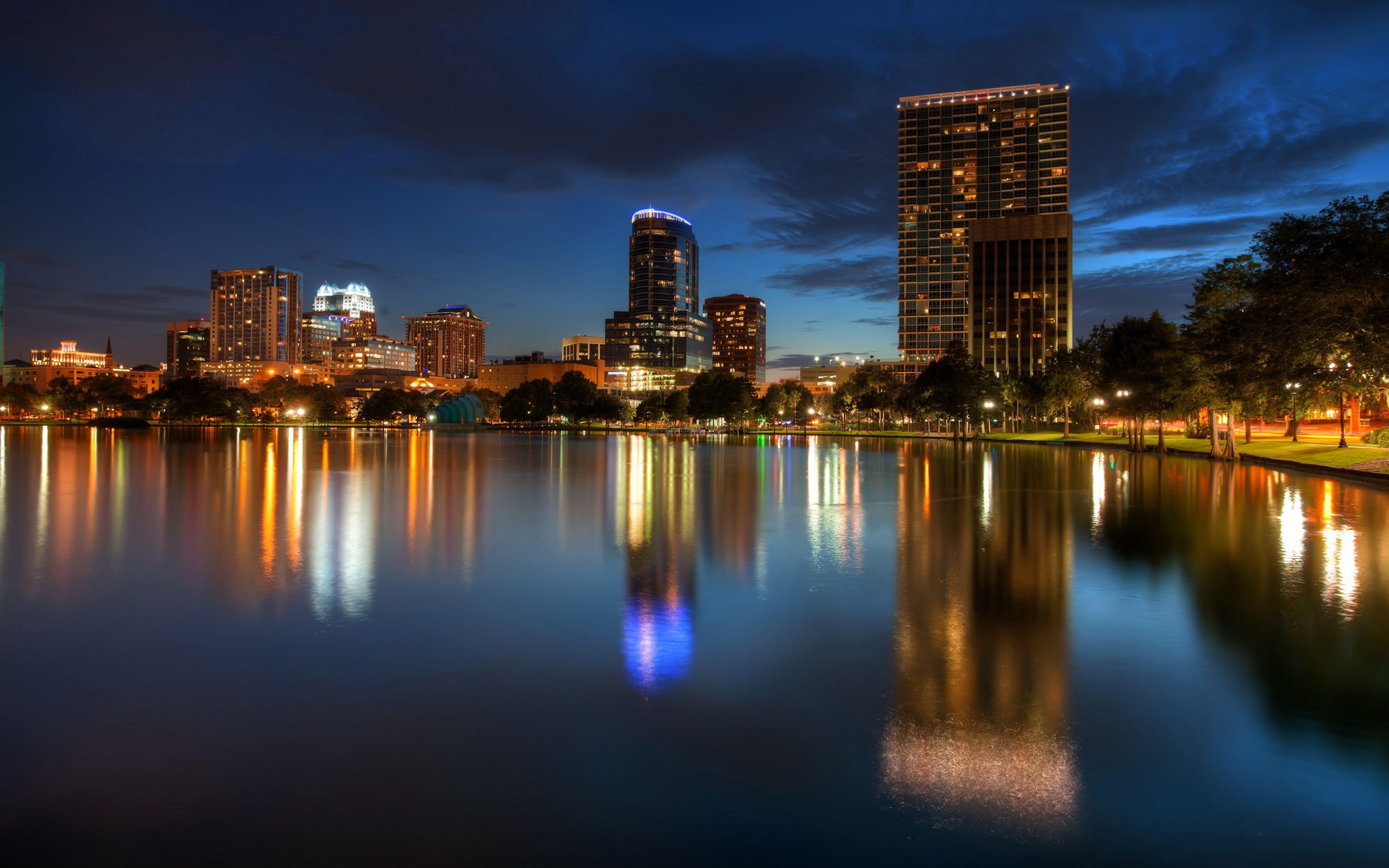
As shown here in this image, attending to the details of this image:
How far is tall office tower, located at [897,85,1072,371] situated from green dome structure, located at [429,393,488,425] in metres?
91.8

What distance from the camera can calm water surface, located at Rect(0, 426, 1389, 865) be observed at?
5176 millimetres

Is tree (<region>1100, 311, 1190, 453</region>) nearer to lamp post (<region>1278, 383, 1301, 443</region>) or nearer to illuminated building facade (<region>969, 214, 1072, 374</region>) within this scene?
lamp post (<region>1278, 383, 1301, 443</region>)

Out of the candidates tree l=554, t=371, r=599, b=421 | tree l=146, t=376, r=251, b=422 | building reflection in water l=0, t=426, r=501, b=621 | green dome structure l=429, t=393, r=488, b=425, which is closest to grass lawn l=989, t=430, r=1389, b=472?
building reflection in water l=0, t=426, r=501, b=621

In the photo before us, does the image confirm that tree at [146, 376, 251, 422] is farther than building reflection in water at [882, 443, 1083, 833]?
Yes

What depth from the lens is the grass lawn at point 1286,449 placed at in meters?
40.9

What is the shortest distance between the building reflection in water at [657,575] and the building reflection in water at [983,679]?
240 centimetres

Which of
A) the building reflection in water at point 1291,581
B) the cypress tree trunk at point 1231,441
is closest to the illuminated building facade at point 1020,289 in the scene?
the cypress tree trunk at point 1231,441

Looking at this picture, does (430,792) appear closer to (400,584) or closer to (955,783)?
(955,783)

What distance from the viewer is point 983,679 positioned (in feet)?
26.4

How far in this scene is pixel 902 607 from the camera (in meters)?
11.0

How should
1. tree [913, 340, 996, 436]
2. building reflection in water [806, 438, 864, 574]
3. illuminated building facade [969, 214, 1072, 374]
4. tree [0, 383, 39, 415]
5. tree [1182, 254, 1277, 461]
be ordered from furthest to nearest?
illuminated building facade [969, 214, 1072, 374] < tree [0, 383, 39, 415] < tree [913, 340, 996, 436] < tree [1182, 254, 1277, 461] < building reflection in water [806, 438, 864, 574]

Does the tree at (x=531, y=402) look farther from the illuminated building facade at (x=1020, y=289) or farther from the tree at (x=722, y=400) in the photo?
the illuminated building facade at (x=1020, y=289)

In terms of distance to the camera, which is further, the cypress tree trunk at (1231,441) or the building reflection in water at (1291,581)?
the cypress tree trunk at (1231,441)

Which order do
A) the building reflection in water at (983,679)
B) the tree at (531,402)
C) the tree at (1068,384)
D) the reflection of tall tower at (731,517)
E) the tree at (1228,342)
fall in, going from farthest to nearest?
the tree at (531,402), the tree at (1068,384), the tree at (1228,342), the reflection of tall tower at (731,517), the building reflection in water at (983,679)
